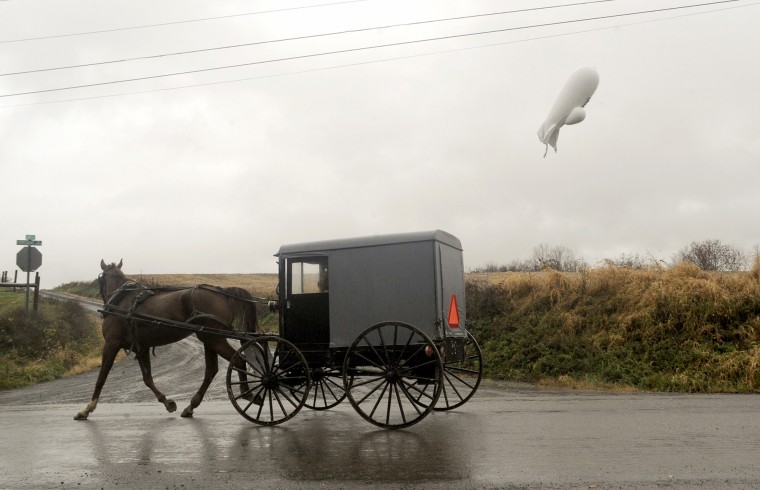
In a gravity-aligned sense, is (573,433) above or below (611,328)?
below

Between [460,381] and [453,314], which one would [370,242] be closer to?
[453,314]

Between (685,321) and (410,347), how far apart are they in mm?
9763

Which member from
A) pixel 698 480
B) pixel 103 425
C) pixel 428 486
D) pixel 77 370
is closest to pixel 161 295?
pixel 103 425

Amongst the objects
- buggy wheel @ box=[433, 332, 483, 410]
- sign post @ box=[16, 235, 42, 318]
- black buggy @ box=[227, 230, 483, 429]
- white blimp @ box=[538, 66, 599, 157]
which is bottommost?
buggy wheel @ box=[433, 332, 483, 410]

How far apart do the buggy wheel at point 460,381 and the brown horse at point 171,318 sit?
3.02 m

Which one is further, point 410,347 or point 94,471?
point 410,347

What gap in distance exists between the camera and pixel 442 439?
6988mm

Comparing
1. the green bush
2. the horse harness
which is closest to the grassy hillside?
the horse harness

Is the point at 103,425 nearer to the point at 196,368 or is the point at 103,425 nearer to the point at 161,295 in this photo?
the point at 161,295

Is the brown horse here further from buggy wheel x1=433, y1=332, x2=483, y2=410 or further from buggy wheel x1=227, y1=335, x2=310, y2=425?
buggy wheel x1=433, y1=332, x2=483, y2=410

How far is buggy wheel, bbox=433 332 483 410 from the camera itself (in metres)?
9.30

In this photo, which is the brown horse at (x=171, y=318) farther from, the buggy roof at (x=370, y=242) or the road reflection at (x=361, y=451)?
the road reflection at (x=361, y=451)

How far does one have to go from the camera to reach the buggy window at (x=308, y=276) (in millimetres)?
8859

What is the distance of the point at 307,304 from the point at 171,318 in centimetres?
238
